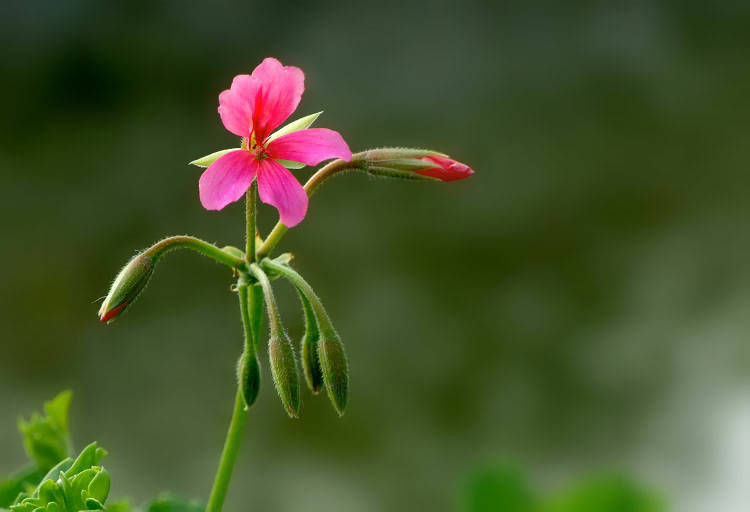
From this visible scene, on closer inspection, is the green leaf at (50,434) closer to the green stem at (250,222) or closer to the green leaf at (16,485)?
the green leaf at (16,485)

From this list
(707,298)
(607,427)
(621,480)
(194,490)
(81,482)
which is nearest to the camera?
(81,482)

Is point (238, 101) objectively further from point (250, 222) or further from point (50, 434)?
point (50, 434)

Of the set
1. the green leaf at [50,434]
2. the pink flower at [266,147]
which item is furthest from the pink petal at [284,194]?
the green leaf at [50,434]

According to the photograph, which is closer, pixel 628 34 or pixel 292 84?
pixel 292 84

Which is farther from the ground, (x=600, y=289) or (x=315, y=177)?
(x=600, y=289)

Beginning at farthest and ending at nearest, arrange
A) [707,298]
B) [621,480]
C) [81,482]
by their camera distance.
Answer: [707,298] → [621,480] → [81,482]

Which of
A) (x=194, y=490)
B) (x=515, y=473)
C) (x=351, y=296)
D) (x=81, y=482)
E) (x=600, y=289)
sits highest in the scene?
(x=600, y=289)

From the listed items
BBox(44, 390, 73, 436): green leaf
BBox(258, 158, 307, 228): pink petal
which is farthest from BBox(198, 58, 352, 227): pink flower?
BBox(44, 390, 73, 436): green leaf

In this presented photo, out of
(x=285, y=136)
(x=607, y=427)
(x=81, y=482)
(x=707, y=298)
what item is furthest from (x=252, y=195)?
(x=707, y=298)

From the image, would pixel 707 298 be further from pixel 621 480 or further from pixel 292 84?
pixel 292 84
